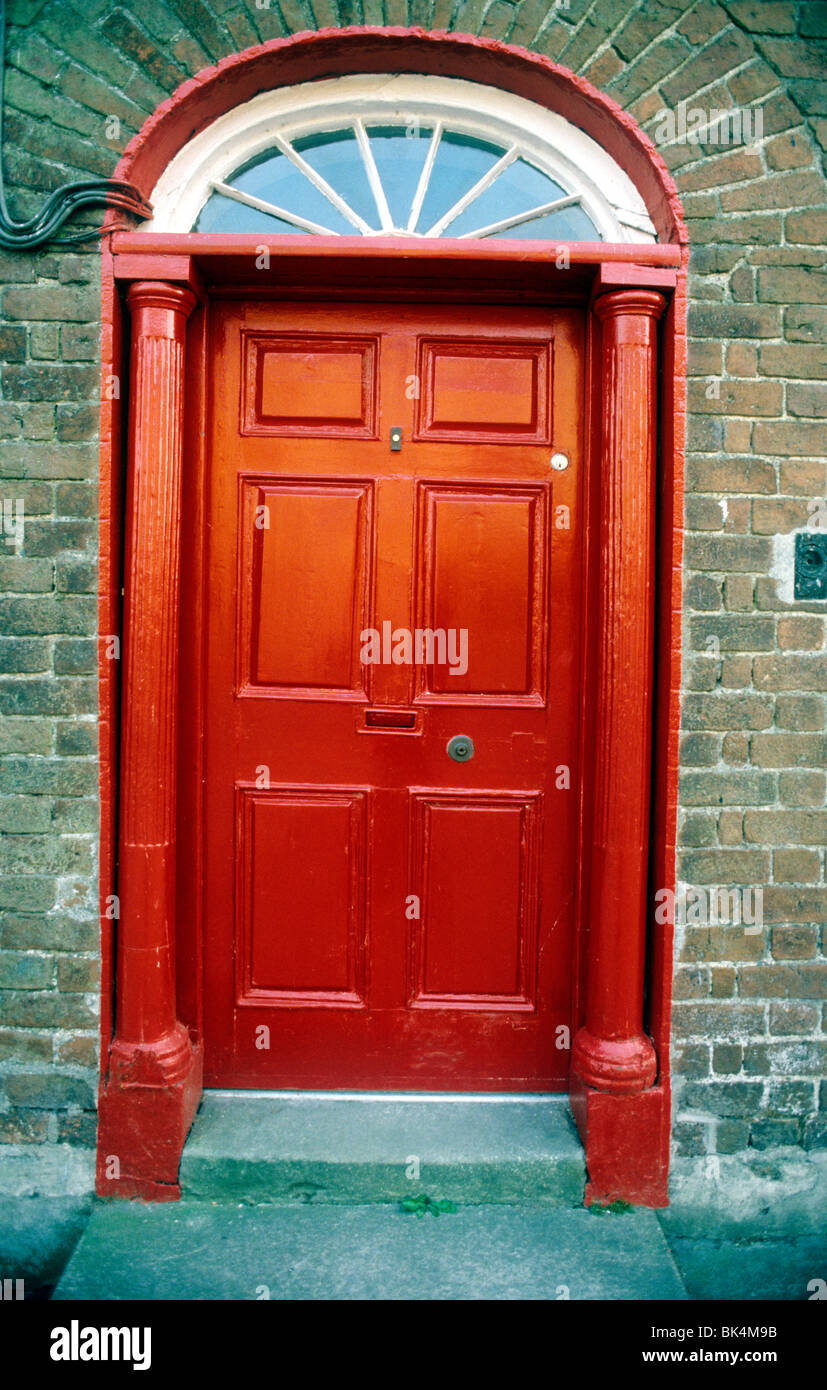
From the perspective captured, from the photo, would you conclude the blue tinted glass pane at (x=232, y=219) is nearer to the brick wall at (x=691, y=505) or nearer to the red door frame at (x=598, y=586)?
the red door frame at (x=598, y=586)

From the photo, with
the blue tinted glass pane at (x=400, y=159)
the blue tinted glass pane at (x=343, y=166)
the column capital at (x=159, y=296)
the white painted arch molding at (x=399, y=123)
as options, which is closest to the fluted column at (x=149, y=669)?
the column capital at (x=159, y=296)

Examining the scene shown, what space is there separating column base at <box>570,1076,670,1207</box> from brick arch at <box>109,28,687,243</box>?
2868mm

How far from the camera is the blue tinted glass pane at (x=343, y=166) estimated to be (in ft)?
10.1

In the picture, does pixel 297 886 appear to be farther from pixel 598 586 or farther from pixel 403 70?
pixel 403 70

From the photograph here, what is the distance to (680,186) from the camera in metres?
2.88

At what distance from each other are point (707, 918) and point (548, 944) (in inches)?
22.6

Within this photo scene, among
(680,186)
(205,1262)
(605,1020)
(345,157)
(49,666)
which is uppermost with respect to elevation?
(345,157)

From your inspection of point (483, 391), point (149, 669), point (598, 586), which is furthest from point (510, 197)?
point (149, 669)

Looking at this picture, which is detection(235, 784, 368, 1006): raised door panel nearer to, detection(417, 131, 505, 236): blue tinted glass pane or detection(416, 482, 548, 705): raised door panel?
detection(416, 482, 548, 705): raised door panel

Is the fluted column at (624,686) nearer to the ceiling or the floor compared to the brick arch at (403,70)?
nearer to the floor

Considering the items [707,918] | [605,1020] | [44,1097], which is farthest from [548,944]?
[44,1097]

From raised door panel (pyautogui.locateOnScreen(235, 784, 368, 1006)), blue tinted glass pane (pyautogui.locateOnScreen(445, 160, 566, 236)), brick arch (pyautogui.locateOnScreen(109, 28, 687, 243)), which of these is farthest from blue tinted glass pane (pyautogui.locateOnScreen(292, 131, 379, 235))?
raised door panel (pyautogui.locateOnScreen(235, 784, 368, 1006))

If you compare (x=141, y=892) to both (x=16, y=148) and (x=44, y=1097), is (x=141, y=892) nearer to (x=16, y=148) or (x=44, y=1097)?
(x=44, y=1097)

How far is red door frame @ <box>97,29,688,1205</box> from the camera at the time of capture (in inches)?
113
